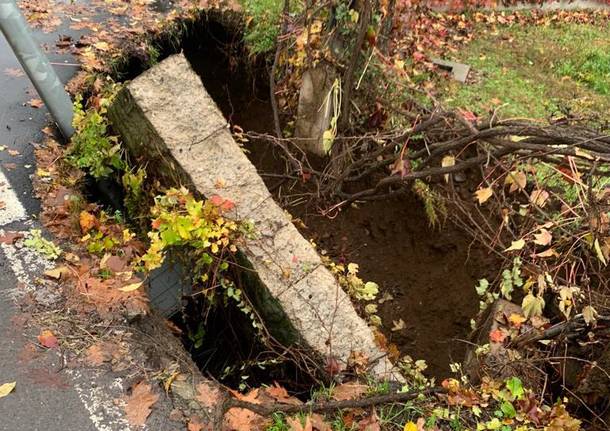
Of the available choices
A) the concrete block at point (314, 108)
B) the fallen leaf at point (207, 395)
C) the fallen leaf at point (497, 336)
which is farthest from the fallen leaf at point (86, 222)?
the fallen leaf at point (497, 336)

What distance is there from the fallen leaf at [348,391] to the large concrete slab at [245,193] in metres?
0.27

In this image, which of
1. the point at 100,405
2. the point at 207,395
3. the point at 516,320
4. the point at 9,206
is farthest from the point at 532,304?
the point at 9,206

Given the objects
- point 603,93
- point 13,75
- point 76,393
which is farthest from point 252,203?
point 603,93

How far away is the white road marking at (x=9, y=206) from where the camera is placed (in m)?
3.36

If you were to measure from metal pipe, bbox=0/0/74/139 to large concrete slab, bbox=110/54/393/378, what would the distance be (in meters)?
0.39

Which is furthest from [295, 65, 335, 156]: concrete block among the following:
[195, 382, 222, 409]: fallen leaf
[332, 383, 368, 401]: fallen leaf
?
[195, 382, 222, 409]: fallen leaf

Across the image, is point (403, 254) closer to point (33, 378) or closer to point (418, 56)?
point (418, 56)

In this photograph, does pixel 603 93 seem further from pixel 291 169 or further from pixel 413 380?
pixel 413 380

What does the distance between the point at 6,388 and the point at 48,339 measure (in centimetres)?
31

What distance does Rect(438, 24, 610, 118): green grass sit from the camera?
633 cm

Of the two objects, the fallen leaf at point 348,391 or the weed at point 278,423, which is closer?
the weed at point 278,423

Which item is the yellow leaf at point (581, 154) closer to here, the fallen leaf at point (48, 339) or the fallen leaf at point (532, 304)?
the fallen leaf at point (532, 304)

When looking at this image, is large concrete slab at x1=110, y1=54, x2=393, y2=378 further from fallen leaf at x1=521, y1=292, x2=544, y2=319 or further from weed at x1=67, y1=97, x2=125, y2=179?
fallen leaf at x1=521, y1=292, x2=544, y2=319

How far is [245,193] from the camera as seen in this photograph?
358 cm
